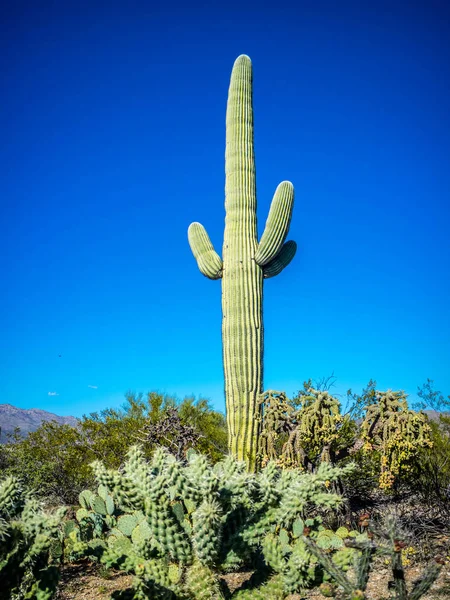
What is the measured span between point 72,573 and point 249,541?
11.8ft

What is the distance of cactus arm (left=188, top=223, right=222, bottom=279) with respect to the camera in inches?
357

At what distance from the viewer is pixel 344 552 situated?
3.34 metres

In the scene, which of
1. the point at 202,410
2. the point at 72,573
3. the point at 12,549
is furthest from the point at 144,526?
the point at 202,410

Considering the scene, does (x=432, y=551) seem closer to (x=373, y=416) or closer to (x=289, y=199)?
(x=373, y=416)

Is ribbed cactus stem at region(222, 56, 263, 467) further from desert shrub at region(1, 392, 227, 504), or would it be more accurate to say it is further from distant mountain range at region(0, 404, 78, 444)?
distant mountain range at region(0, 404, 78, 444)

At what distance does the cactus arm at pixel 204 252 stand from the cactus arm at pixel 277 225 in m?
0.81

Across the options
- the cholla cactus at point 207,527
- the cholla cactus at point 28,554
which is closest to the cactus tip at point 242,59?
the cholla cactus at point 207,527

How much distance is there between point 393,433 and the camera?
18.9 ft

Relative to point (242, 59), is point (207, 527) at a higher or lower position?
lower

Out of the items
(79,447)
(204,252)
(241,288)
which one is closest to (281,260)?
(241,288)

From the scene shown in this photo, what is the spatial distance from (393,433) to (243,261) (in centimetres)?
411

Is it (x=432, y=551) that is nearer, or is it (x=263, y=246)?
(x=432, y=551)

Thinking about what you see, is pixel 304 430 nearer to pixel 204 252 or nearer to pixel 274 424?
pixel 274 424

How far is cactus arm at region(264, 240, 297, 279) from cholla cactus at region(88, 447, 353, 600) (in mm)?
5724
